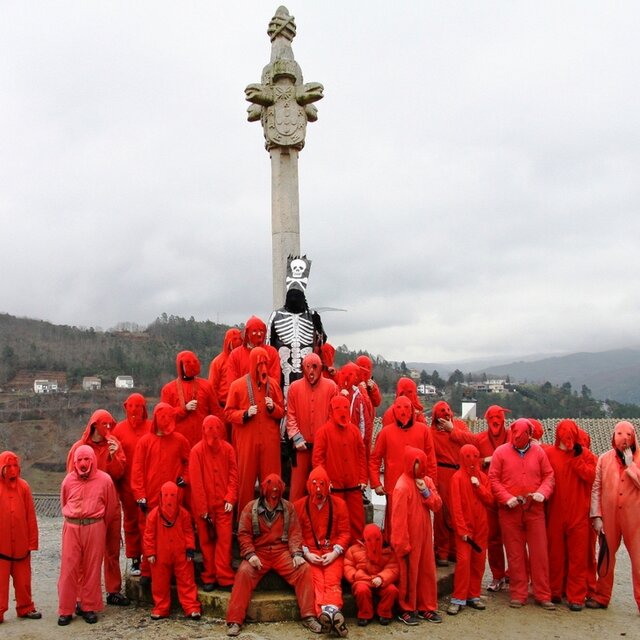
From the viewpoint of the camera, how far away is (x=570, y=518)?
6.28 m

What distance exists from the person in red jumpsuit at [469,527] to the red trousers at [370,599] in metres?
0.69

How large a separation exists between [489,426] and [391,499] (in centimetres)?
161

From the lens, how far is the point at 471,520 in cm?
613

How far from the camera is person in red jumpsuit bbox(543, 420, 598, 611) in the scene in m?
6.24

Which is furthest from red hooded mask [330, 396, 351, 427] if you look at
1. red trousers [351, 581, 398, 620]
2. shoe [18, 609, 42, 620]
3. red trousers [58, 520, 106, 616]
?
shoe [18, 609, 42, 620]

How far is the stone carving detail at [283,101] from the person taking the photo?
8477mm

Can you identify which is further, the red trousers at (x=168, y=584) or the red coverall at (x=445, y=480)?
the red coverall at (x=445, y=480)

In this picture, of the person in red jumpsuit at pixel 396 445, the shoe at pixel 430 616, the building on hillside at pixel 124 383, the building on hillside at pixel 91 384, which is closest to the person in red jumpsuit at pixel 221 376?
the person in red jumpsuit at pixel 396 445

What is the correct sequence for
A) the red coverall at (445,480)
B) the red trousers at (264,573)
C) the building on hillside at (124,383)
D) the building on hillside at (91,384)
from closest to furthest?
the red trousers at (264,573) < the red coverall at (445,480) < the building on hillside at (124,383) < the building on hillside at (91,384)

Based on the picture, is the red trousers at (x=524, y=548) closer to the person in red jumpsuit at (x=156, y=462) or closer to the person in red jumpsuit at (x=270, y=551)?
the person in red jumpsuit at (x=270, y=551)

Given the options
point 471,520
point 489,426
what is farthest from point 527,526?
point 489,426

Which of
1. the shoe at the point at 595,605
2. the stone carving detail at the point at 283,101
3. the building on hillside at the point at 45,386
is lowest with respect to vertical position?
the shoe at the point at 595,605

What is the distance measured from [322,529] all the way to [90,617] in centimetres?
217

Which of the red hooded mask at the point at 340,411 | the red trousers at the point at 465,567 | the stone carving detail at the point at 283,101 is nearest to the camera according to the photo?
the red trousers at the point at 465,567
